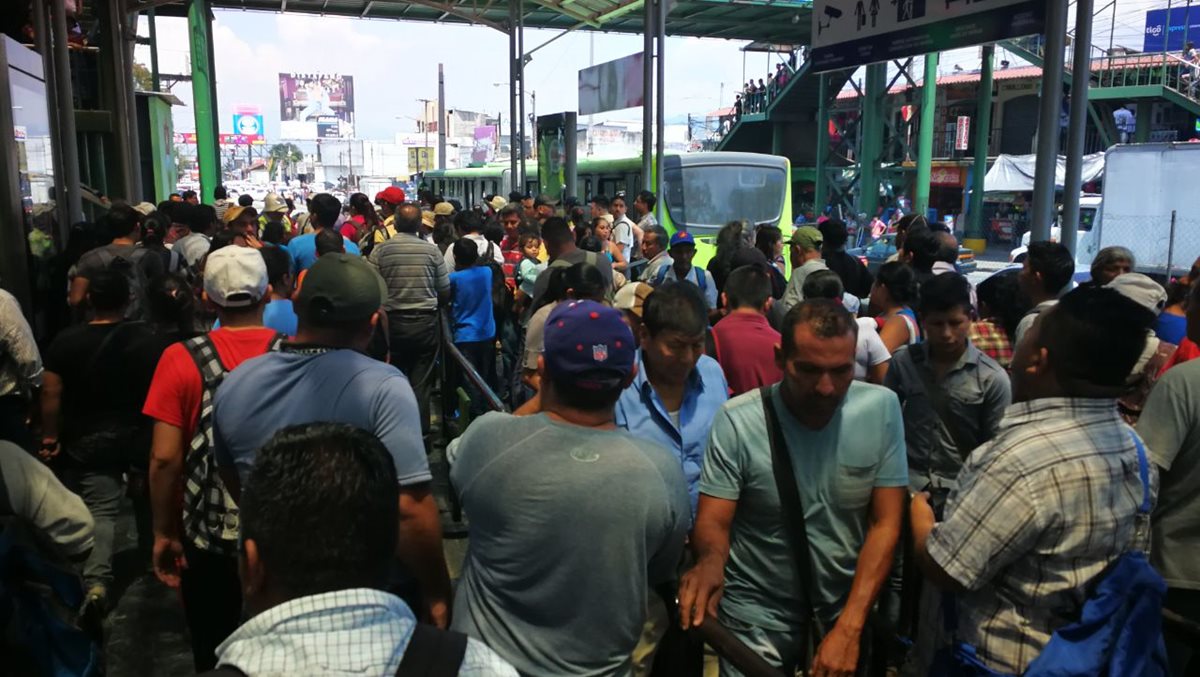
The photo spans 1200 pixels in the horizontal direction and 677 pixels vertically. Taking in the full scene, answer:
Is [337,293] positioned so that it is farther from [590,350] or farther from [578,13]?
[578,13]

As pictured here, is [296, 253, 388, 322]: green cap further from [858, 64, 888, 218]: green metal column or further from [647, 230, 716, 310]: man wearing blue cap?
[858, 64, 888, 218]: green metal column

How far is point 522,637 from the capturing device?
7.21 ft

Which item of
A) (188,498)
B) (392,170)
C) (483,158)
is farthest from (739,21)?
(392,170)

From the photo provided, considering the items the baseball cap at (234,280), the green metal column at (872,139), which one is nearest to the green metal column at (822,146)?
the green metal column at (872,139)

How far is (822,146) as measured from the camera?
29188mm

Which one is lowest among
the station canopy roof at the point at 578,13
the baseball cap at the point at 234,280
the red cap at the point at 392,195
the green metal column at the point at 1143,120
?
the baseball cap at the point at 234,280

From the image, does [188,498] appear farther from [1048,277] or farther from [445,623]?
[1048,277]

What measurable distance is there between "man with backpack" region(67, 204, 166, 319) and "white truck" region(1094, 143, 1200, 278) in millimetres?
13979

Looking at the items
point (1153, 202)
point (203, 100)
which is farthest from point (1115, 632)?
point (203, 100)

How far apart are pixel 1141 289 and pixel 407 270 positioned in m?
4.81

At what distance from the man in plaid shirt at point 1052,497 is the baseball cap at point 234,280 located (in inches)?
98.4

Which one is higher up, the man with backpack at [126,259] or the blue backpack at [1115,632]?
the man with backpack at [126,259]

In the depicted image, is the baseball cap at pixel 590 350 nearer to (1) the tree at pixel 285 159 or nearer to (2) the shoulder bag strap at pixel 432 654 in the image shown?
(2) the shoulder bag strap at pixel 432 654

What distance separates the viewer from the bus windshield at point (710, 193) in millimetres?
15961
